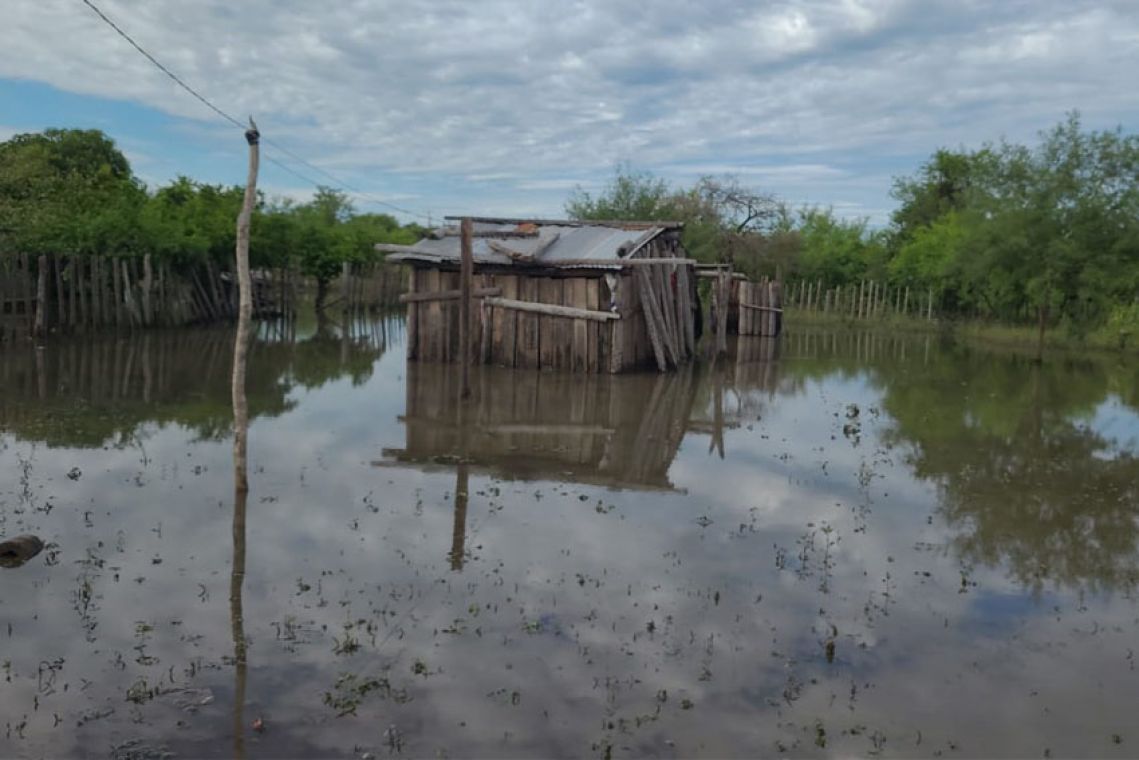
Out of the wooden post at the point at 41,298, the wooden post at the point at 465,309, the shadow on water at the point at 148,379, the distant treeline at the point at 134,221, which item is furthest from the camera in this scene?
the distant treeline at the point at 134,221

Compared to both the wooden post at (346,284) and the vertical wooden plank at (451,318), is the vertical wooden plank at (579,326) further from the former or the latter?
the wooden post at (346,284)

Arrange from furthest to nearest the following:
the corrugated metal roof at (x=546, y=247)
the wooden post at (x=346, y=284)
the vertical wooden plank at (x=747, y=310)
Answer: the wooden post at (x=346, y=284), the vertical wooden plank at (x=747, y=310), the corrugated metal roof at (x=546, y=247)

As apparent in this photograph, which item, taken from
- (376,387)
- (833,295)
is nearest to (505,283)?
(376,387)

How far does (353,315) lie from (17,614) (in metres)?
30.2

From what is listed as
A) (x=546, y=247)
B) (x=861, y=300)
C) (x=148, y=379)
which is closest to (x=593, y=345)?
(x=546, y=247)

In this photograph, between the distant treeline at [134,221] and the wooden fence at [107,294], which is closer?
the wooden fence at [107,294]

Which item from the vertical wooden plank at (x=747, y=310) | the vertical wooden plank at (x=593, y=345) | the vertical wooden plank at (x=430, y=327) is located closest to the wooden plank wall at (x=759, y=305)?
the vertical wooden plank at (x=747, y=310)

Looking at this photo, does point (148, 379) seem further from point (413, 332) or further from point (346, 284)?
point (346, 284)

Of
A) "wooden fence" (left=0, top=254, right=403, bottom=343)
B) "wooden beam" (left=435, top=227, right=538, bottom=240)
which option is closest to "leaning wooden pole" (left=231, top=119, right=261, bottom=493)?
"wooden beam" (left=435, top=227, right=538, bottom=240)

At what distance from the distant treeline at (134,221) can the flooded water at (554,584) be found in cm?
921

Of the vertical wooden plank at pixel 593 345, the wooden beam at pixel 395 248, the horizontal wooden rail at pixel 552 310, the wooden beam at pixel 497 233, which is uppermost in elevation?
the wooden beam at pixel 497 233

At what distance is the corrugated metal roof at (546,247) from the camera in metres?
Answer: 18.4

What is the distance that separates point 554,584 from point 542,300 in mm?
12222

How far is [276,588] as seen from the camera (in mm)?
6816
